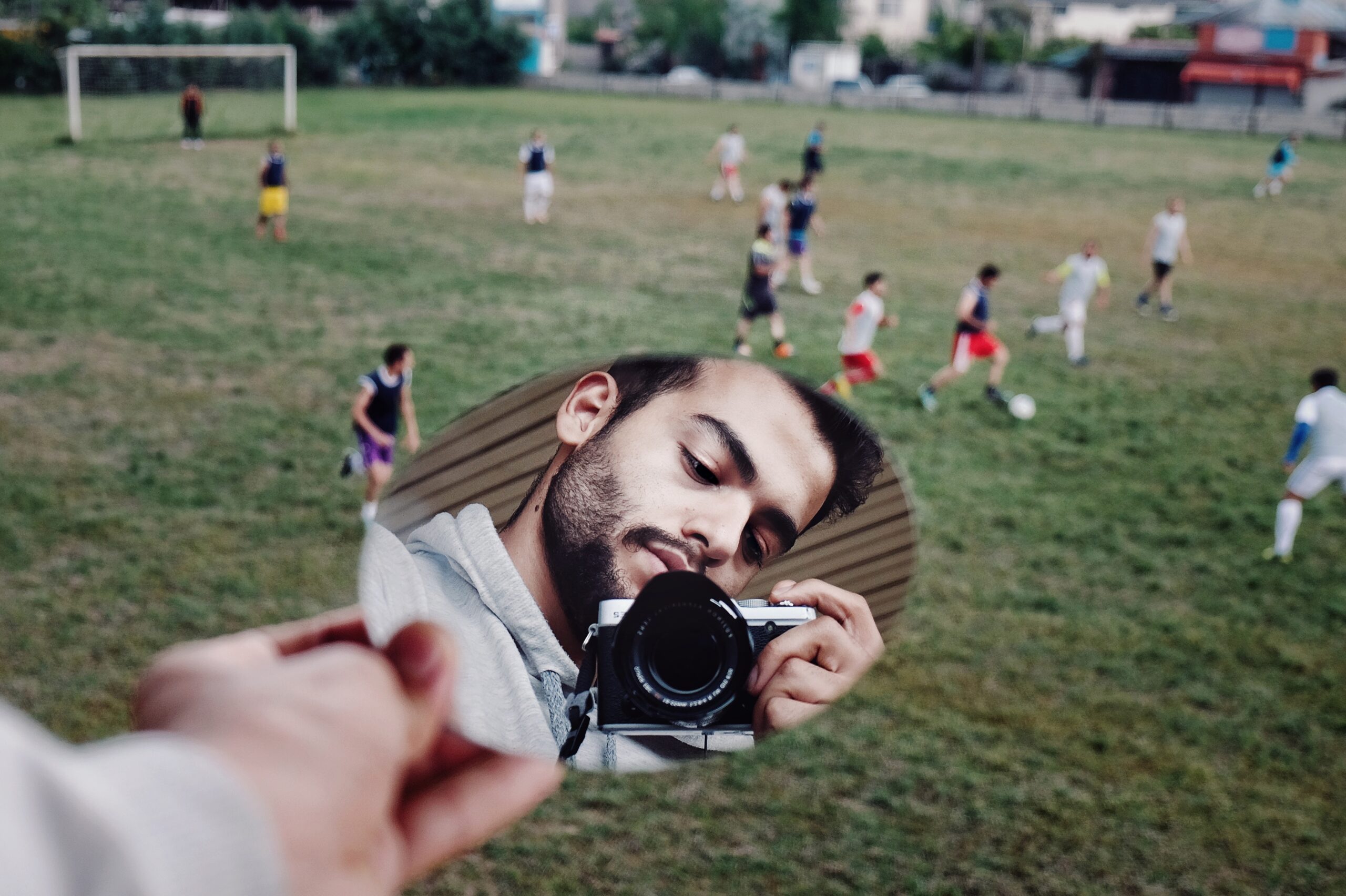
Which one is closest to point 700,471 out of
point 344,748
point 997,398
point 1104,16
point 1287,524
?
point 344,748

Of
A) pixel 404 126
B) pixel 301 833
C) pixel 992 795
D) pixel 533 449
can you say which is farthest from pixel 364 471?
pixel 404 126

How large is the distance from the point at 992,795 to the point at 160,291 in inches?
519

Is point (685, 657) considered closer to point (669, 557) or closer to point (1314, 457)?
point (669, 557)

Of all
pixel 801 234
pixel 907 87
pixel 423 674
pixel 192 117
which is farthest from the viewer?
pixel 907 87

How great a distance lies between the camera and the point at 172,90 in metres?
33.6

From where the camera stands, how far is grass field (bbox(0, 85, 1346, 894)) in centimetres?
612

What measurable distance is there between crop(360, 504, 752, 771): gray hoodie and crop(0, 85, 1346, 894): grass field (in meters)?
4.51

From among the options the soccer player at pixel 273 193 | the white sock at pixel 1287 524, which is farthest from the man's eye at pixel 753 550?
the soccer player at pixel 273 193

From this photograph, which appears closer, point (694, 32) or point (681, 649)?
point (681, 649)

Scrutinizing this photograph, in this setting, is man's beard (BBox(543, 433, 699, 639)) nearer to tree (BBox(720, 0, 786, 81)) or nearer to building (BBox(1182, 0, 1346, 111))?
building (BBox(1182, 0, 1346, 111))

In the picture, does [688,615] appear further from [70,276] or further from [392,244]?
[392,244]

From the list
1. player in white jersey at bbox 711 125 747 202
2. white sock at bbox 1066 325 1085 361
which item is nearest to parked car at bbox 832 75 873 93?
player in white jersey at bbox 711 125 747 202

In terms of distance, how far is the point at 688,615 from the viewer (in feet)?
4.67

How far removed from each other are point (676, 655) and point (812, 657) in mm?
185
